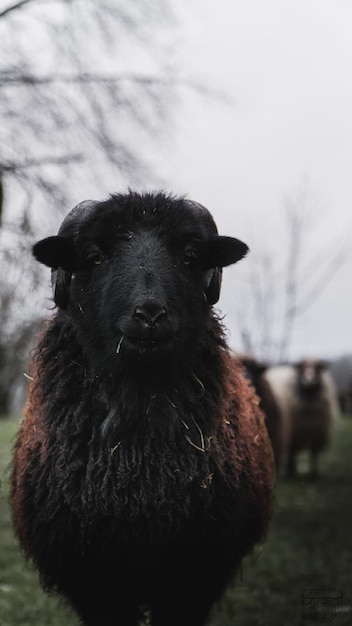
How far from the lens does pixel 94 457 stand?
395 cm

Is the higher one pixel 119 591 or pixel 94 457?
pixel 94 457

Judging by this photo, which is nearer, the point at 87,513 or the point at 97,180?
the point at 87,513

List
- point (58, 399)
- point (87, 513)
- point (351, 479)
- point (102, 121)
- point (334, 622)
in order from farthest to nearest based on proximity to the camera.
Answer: point (351, 479)
point (102, 121)
point (334, 622)
point (58, 399)
point (87, 513)

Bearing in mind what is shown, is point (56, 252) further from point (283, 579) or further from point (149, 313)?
point (283, 579)

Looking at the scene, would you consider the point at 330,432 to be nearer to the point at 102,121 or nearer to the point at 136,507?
the point at 102,121

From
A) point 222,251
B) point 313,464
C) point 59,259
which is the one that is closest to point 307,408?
point 313,464

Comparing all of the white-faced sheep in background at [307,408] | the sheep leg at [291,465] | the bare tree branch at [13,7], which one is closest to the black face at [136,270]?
the bare tree branch at [13,7]

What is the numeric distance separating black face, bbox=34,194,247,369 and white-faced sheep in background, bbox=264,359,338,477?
11809mm

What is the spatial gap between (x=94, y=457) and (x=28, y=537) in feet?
2.14

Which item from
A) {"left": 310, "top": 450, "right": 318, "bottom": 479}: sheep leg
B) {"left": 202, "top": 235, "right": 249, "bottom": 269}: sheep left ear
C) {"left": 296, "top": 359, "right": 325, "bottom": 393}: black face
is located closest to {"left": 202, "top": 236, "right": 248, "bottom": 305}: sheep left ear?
{"left": 202, "top": 235, "right": 249, "bottom": 269}: sheep left ear

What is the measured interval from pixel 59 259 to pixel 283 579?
5272mm

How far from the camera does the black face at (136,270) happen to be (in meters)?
3.71

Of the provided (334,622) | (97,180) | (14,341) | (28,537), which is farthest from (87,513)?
(14,341)

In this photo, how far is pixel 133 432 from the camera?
3.93 meters
